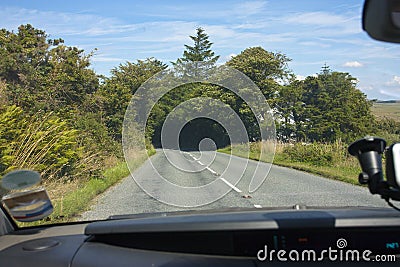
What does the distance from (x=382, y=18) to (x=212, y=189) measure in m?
8.73

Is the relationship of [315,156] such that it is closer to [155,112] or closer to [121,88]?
[155,112]

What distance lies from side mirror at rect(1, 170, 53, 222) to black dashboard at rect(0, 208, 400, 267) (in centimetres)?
31

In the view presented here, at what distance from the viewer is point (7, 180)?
280 cm

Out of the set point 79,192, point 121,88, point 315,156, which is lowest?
point 315,156

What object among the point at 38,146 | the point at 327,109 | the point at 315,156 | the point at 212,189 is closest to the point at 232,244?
the point at 327,109

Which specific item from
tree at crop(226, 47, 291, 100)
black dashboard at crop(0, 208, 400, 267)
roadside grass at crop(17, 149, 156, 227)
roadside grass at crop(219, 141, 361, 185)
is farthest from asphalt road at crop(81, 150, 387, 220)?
black dashboard at crop(0, 208, 400, 267)

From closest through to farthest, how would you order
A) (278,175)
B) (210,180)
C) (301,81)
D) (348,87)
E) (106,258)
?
(106,258)
(348,87)
(301,81)
(210,180)
(278,175)

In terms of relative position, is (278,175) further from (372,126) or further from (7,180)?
(7,180)

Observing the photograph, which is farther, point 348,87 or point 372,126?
point 348,87

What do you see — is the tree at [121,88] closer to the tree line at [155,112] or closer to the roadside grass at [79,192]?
the tree line at [155,112]

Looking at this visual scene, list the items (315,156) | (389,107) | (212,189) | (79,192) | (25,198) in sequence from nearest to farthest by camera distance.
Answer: (25,198)
(389,107)
(79,192)
(315,156)
(212,189)

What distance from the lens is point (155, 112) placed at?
696cm

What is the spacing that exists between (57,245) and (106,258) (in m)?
0.43

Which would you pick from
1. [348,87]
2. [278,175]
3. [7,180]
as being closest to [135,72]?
[348,87]
